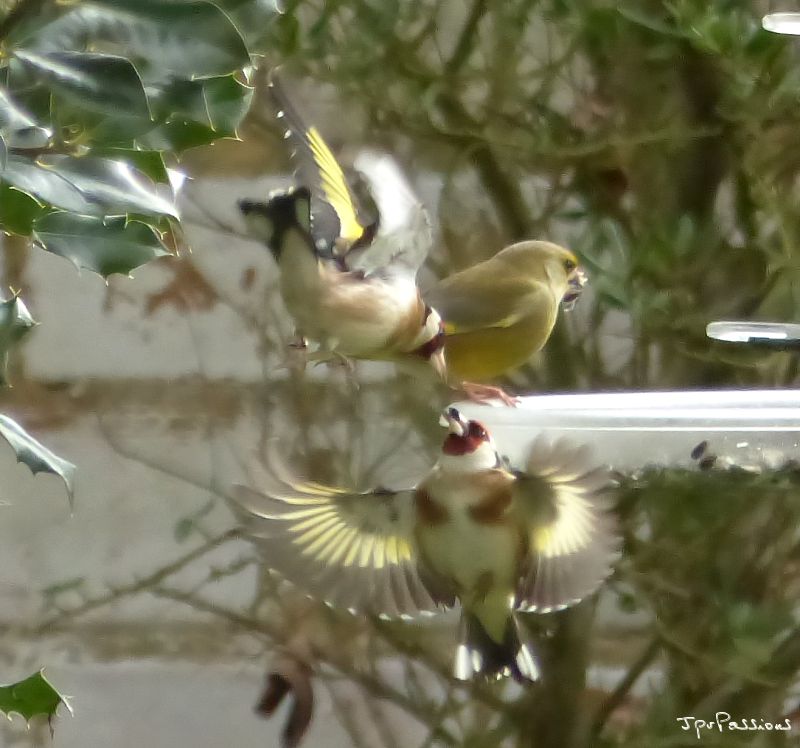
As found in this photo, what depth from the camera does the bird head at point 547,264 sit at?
2.38 feet

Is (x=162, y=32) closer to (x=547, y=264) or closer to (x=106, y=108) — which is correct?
(x=106, y=108)

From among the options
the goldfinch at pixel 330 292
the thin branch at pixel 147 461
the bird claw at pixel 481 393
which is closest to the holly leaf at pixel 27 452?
the goldfinch at pixel 330 292

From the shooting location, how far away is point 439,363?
0.63 meters

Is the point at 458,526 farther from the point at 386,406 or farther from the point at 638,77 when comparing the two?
the point at 638,77

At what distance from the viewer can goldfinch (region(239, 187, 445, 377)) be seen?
556 millimetres

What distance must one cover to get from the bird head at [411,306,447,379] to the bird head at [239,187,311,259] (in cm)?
9

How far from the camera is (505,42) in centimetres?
91

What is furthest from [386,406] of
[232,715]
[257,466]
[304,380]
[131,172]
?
[131,172]

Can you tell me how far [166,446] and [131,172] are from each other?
1.98 ft

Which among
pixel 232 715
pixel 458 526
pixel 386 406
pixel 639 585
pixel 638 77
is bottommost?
pixel 232 715

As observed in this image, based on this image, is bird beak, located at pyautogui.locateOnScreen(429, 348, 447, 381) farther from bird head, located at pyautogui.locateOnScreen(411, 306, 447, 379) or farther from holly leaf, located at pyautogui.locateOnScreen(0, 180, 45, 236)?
holly leaf, located at pyautogui.locateOnScreen(0, 180, 45, 236)

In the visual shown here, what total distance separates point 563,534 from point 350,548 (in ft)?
0.44

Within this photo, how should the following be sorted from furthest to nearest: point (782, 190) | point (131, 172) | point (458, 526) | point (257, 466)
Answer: point (782, 190), point (257, 466), point (458, 526), point (131, 172)

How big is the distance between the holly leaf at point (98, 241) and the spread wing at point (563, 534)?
0.24 m
